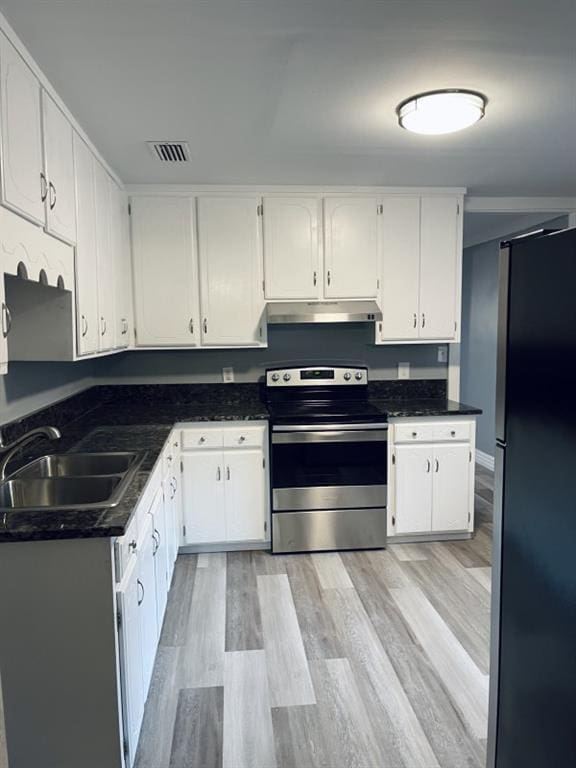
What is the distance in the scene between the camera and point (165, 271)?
3.47 m

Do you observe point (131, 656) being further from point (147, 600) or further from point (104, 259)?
point (104, 259)

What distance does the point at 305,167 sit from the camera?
304 centimetres

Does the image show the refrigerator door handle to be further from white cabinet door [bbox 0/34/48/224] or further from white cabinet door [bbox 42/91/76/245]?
white cabinet door [bbox 42/91/76/245]

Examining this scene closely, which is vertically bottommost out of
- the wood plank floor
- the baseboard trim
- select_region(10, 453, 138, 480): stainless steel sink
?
the wood plank floor

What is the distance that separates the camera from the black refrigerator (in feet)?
3.50

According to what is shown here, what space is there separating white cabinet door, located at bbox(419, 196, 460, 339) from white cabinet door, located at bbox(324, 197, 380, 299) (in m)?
0.34

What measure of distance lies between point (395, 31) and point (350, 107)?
56 centimetres

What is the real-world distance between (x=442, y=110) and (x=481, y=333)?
11.6 ft

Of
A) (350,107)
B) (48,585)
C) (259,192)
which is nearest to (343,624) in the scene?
(48,585)

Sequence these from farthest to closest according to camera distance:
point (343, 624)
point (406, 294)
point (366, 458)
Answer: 1. point (406, 294)
2. point (366, 458)
3. point (343, 624)

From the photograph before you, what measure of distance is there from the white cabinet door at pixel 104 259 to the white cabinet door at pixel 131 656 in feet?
4.52

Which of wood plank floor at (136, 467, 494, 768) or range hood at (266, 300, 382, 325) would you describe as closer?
wood plank floor at (136, 467, 494, 768)

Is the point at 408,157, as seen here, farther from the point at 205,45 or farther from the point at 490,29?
the point at 205,45

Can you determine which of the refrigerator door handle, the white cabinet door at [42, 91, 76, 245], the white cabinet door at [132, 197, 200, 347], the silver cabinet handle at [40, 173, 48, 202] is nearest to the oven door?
the white cabinet door at [132, 197, 200, 347]
